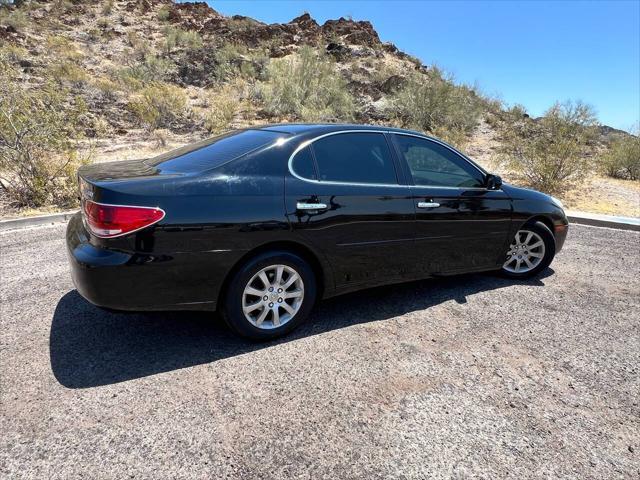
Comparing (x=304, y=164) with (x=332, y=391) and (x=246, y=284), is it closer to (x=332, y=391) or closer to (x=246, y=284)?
(x=246, y=284)

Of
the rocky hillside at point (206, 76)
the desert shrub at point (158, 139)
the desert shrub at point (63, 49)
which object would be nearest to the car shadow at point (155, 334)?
the rocky hillside at point (206, 76)

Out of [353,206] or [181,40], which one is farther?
[181,40]

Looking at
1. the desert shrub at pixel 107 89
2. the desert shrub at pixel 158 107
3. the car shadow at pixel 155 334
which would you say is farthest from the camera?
the desert shrub at pixel 107 89

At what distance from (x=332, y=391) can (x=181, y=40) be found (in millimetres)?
33497

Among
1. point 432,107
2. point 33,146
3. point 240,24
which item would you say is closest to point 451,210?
point 33,146

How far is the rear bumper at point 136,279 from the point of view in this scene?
2721 millimetres

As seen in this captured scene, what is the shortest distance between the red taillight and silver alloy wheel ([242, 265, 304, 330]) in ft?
2.65

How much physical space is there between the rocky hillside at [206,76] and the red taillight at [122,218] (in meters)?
6.23

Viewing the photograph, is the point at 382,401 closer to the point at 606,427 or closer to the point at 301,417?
the point at 301,417

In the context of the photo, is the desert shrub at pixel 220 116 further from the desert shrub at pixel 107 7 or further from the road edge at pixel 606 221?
the desert shrub at pixel 107 7

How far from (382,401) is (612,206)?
370 inches

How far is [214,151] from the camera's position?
3400 millimetres

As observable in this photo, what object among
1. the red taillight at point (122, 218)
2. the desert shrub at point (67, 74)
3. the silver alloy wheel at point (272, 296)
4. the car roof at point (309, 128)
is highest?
the desert shrub at point (67, 74)

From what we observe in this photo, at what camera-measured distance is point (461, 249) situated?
4.21m
